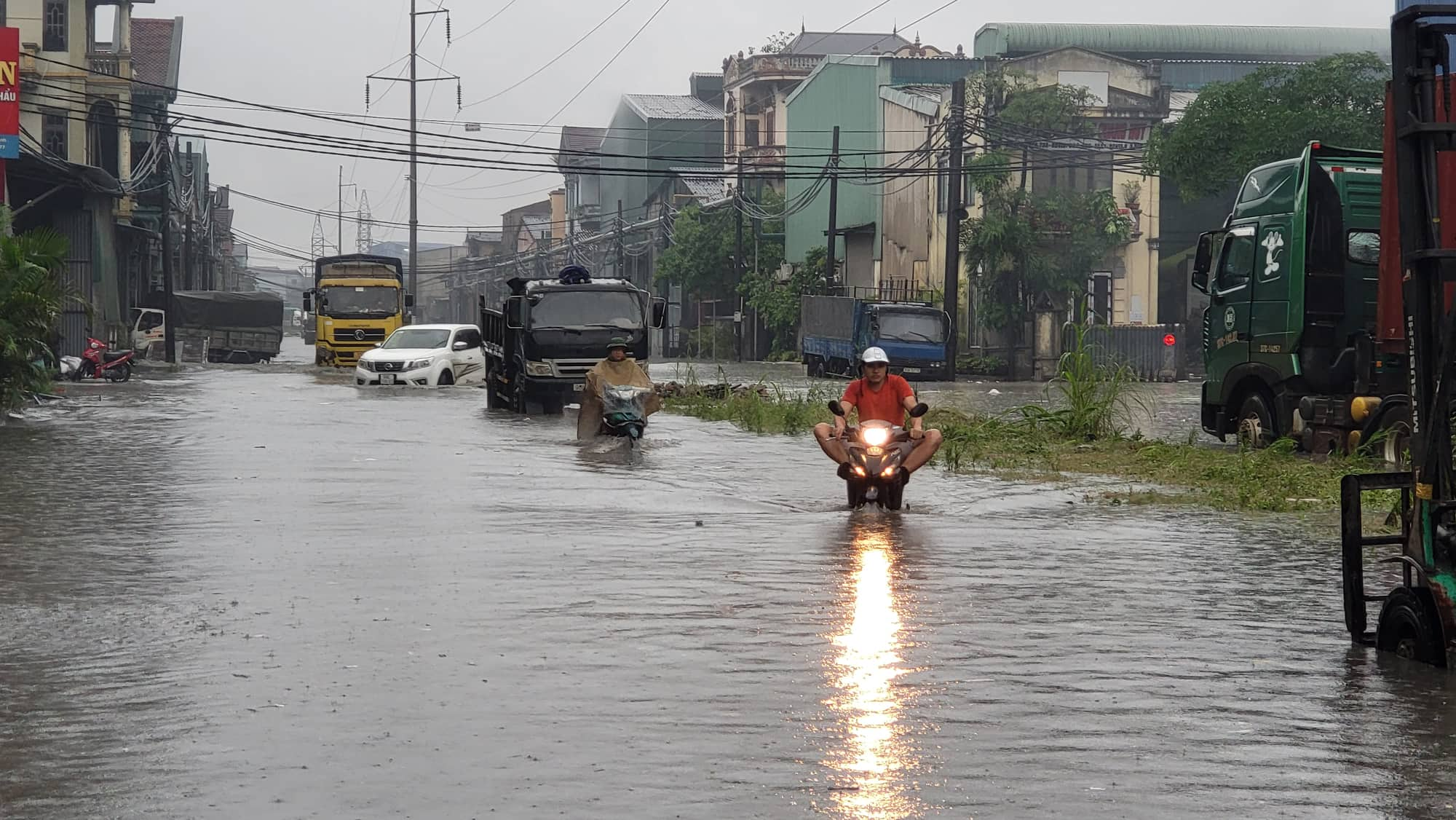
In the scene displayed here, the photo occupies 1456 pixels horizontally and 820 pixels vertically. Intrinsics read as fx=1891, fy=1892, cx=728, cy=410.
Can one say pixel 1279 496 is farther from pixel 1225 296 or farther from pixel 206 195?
pixel 206 195

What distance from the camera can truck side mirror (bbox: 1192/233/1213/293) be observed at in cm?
2316

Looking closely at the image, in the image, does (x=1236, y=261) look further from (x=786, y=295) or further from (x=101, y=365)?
(x=786, y=295)

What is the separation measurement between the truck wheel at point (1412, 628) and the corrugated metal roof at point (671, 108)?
104 m

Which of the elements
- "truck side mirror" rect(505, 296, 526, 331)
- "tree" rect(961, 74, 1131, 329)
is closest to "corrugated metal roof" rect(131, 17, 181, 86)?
"tree" rect(961, 74, 1131, 329)

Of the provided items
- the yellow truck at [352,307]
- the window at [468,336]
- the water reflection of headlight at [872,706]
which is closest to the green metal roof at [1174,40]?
the yellow truck at [352,307]

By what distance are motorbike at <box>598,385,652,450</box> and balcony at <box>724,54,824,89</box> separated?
72.5 meters

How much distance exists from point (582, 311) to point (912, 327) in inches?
860

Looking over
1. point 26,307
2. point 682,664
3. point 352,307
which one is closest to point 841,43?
point 352,307

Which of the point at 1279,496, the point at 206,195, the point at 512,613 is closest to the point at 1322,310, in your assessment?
the point at 1279,496

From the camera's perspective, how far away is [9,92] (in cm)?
3369

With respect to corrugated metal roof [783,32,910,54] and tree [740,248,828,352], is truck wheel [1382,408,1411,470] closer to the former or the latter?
tree [740,248,828,352]

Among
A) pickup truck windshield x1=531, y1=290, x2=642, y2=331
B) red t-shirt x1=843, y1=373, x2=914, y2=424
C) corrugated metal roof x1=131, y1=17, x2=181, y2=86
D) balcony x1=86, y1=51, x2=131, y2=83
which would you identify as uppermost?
corrugated metal roof x1=131, y1=17, x2=181, y2=86

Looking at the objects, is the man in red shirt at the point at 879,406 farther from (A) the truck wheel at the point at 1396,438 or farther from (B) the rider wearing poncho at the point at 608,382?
(B) the rider wearing poncho at the point at 608,382

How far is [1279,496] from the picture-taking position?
650 inches
